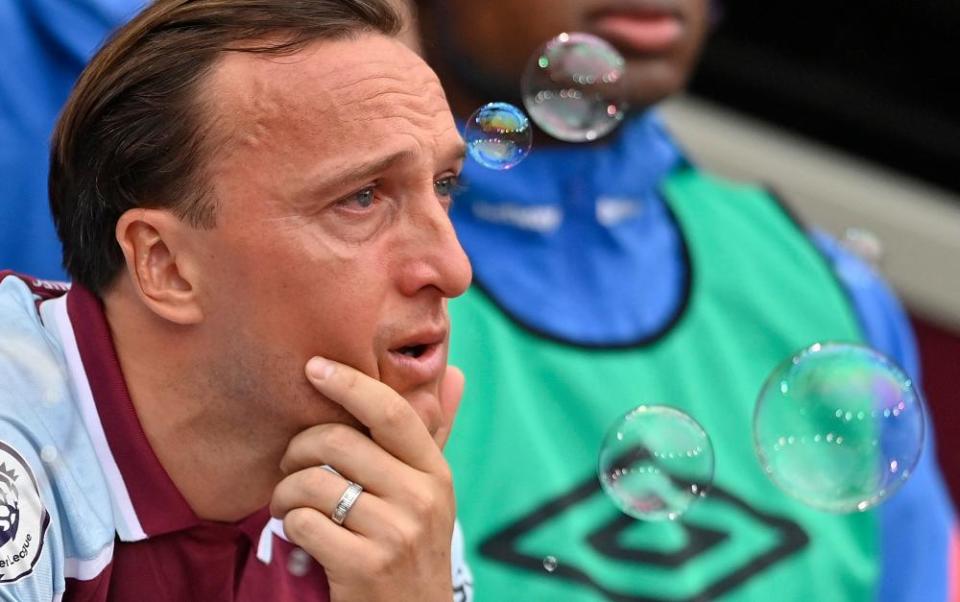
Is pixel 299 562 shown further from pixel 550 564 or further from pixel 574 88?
pixel 574 88

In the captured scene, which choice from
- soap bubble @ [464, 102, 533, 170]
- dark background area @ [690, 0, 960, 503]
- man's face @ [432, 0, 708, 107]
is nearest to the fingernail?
soap bubble @ [464, 102, 533, 170]

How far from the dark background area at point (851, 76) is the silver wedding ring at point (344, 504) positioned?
257 cm

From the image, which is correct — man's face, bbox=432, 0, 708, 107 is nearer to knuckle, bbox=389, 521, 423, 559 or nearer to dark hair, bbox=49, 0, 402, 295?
dark hair, bbox=49, 0, 402, 295

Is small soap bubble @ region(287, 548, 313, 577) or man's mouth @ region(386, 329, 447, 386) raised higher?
man's mouth @ region(386, 329, 447, 386)

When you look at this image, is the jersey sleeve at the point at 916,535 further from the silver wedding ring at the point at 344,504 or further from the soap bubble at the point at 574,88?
the silver wedding ring at the point at 344,504

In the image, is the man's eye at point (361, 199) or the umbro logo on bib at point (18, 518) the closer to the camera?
the umbro logo on bib at point (18, 518)

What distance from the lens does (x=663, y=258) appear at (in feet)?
6.50

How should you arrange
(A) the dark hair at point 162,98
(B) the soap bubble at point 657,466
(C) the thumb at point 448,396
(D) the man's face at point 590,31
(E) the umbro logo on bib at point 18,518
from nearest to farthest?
(E) the umbro logo on bib at point 18,518 < (A) the dark hair at point 162,98 < (C) the thumb at point 448,396 < (B) the soap bubble at point 657,466 < (D) the man's face at point 590,31

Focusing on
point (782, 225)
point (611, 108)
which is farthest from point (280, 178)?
point (782, 225)

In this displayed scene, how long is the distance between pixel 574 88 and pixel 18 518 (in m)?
0.85

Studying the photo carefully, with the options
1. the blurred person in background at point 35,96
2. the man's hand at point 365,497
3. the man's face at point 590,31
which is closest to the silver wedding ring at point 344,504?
the man's hand at point 365,497

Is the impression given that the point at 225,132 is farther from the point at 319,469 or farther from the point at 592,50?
the point at 592,50

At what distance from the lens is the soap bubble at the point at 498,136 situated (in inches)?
59.0

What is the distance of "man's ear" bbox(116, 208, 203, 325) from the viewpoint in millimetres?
1159
